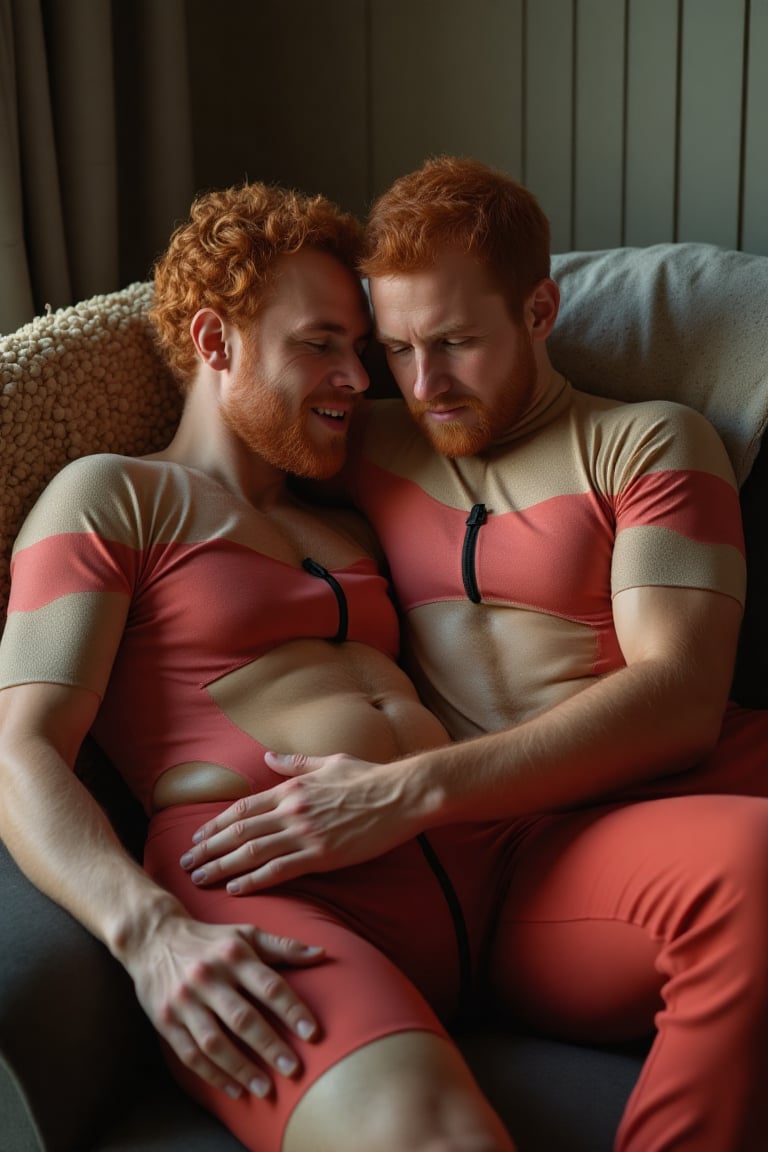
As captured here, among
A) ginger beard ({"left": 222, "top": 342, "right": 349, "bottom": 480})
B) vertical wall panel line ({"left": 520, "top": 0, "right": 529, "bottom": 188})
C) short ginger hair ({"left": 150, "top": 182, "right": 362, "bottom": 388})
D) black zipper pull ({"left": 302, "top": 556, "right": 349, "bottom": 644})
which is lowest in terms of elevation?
black zipper pull ({"left": 302, "top": 556, "right": 349, "bottom": 644})

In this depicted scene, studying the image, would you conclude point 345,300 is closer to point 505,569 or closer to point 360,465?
point 360,465

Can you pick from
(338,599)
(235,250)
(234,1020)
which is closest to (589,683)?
(338,599)

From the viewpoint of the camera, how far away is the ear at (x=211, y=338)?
5.76ft

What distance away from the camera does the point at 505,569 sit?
5.45 ft

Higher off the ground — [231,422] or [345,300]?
[345,300]

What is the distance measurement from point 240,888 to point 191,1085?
20 cm

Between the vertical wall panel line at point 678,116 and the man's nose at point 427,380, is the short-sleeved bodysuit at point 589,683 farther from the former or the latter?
the vertical wall panel line at point 678,116

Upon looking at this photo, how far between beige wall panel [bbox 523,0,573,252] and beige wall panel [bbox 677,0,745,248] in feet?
0.72

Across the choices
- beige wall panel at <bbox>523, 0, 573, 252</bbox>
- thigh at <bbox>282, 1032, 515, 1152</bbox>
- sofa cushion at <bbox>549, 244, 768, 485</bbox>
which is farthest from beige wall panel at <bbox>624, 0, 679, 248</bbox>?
thigh at <bbox>282, 1032, 515, 1152</bbox>

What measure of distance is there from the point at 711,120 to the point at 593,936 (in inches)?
62.8

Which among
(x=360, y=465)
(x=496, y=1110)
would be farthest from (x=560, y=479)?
(x=496, y=1110)

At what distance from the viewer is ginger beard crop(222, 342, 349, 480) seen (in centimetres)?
173

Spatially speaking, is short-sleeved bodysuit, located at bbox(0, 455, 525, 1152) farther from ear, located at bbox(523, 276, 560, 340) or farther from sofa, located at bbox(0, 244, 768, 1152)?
ear, located at bbox(523, 276, 560, 340)

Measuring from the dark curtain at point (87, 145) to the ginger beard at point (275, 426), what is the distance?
1.71ft
